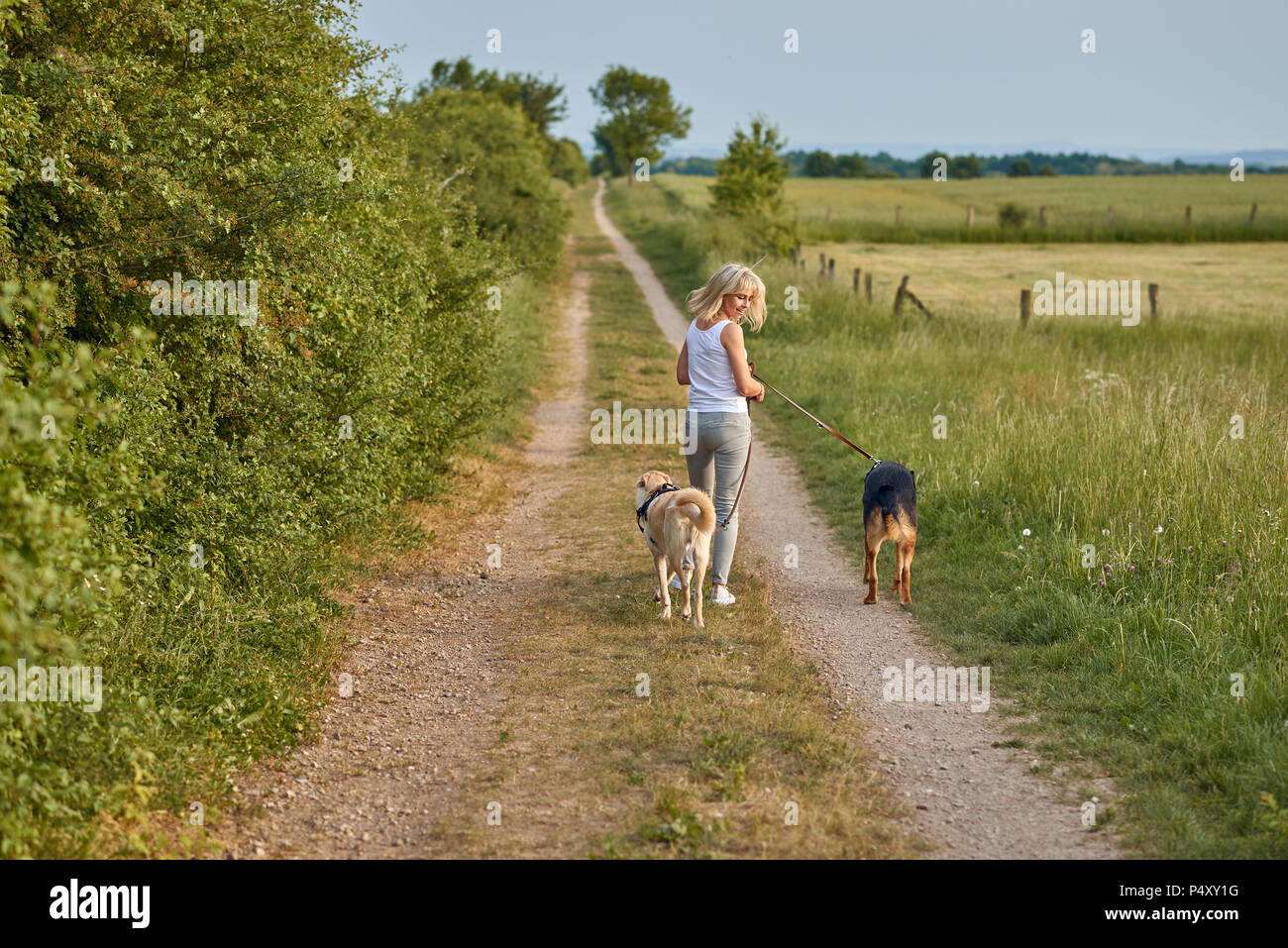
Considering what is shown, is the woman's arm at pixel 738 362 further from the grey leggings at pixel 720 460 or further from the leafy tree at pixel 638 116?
the leafy tree at pixel 638 116

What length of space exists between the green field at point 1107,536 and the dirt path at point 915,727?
0.25 meters

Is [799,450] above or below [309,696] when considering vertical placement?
Result: above

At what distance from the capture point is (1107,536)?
23.8 ft

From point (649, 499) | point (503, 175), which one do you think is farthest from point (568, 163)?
point (649, 499)

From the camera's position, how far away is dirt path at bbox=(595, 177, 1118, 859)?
14.1ft

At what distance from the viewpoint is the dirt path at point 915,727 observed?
430 centimetres

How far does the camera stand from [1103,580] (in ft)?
21.8

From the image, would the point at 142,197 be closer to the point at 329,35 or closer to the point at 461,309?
the point at 329,35

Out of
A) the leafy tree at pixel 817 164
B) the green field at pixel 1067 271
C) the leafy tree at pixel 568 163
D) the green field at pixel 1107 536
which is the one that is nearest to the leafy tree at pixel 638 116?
the leafy tree at pixel 568 163

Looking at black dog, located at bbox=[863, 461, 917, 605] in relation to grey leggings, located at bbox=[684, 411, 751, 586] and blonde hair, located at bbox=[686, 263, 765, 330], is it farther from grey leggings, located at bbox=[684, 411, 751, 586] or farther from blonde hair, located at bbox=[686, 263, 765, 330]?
blonde hair, located at bbox=[686, 263, 765, 330]

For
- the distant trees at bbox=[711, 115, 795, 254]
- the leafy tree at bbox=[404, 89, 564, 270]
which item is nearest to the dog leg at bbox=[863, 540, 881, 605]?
the leafy tree at bbox=[404, 89, 564, 270]

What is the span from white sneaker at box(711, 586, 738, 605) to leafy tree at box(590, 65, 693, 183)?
7561 cm

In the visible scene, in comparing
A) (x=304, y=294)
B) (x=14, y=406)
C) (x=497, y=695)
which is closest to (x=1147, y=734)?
(x=497, y=695)
